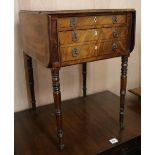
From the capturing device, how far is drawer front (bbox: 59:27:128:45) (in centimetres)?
95

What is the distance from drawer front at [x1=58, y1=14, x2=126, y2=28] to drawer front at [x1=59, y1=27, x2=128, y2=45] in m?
0.03

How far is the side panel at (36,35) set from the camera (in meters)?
0.92

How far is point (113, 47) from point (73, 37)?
25 centimetres

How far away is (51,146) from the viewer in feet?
3.70

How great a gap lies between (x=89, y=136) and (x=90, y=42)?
524mm

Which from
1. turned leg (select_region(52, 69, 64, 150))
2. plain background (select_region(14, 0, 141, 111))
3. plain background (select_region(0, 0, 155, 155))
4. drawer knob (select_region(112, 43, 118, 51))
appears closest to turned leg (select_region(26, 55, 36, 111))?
plain background (select_region(14, 0, 141, 111))

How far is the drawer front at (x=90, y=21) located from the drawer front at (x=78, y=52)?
10 cm
